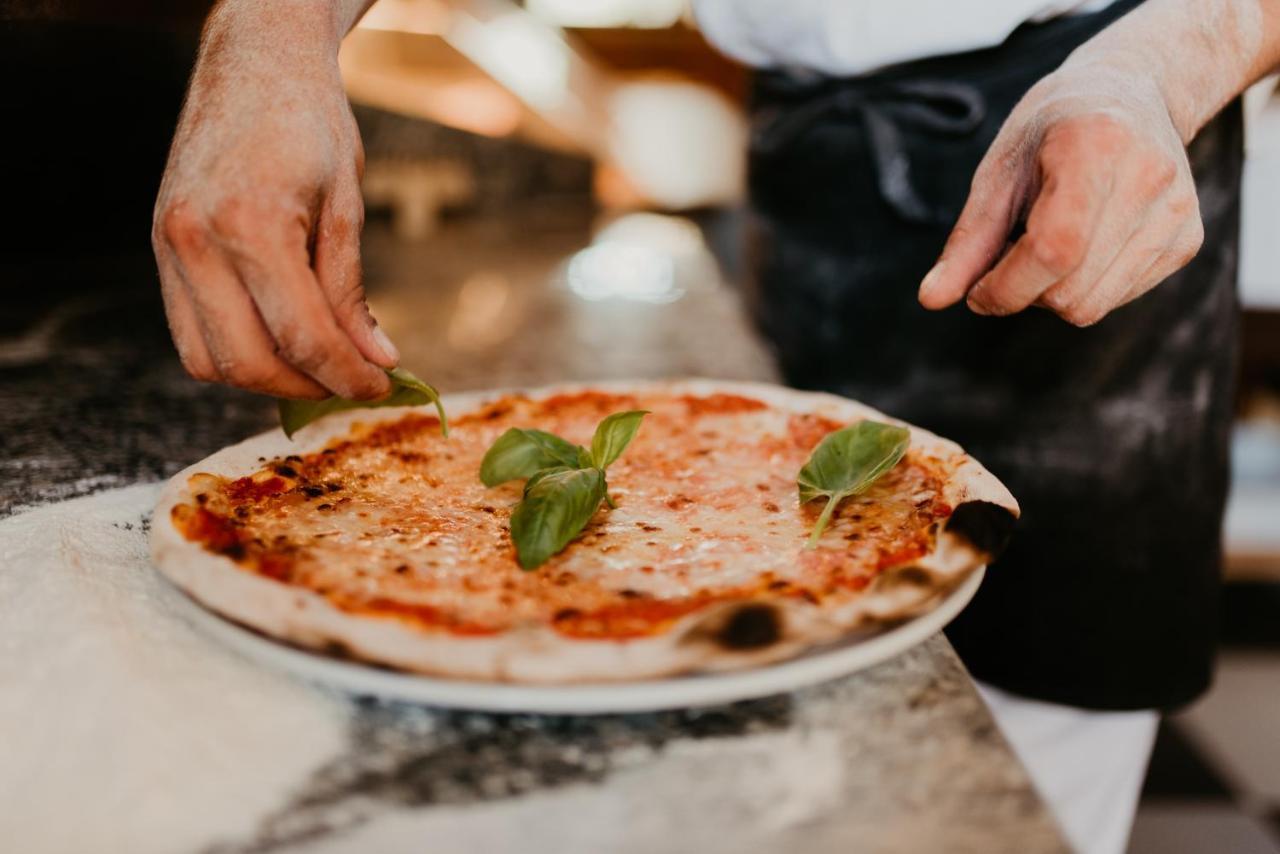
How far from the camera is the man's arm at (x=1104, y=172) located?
73 cm

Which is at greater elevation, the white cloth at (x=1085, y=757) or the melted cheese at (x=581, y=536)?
the melted cheese at (x=581, y=536)

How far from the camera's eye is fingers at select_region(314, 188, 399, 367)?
2.57 feet

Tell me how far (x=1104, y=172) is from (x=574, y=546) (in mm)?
460

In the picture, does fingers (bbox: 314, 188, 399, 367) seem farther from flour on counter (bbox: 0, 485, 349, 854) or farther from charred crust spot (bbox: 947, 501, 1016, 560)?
charred crust spot (bbox: 947, 501, 1016, 560)

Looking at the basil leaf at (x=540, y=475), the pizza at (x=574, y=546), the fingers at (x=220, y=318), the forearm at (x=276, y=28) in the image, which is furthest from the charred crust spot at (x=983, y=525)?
the forearm at (x=276, y=28)

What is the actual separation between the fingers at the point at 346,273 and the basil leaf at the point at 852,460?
13.7 inches

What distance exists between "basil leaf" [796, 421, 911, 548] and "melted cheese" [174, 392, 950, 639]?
31mm

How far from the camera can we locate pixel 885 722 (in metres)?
0.59

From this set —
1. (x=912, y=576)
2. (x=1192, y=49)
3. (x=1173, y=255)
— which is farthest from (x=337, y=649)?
(x=1192, y=49)

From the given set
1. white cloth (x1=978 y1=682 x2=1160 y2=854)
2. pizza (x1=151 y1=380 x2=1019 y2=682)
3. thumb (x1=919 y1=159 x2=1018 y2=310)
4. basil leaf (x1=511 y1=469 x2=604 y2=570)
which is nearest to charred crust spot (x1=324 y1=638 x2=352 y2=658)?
pizza (x1=151 y1=380 x2=1019 y2=682)

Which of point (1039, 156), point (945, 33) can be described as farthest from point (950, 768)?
point (945, 33)

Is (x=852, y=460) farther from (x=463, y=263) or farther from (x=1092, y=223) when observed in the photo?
(x=463, y=263)

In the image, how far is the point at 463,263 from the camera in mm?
2477

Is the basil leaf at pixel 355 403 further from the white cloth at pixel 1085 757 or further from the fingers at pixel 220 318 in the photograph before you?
the white cloth at pixel 1085 757
